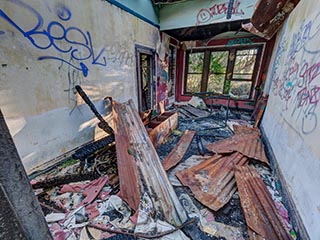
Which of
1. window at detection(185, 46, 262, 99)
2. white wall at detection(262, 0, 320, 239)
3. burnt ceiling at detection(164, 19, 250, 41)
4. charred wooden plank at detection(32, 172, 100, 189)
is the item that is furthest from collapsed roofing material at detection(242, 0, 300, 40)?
charred wooden plank at detection(32, 172, 100, 189)

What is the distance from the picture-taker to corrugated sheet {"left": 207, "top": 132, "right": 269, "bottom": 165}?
249cm

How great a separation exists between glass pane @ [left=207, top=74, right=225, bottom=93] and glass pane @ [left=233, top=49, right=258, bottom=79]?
0.46 m

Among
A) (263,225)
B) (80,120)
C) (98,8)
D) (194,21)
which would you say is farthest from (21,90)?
(194,21)

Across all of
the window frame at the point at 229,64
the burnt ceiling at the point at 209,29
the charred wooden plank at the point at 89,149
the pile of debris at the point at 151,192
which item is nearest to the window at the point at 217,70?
the window frame at the point at 229,64

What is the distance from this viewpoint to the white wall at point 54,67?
168 cm

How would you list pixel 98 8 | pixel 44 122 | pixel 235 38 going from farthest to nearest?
pixel 235 38, pixel 98 8, pixel 44 122

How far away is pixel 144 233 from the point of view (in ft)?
4.47

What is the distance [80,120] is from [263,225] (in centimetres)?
268

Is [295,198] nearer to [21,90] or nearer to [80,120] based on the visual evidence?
[80,120]

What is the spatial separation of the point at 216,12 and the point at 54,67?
3469mm

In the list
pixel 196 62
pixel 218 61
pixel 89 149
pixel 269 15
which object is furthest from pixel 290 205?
pixel 196 62

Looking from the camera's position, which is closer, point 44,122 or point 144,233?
point 144,233

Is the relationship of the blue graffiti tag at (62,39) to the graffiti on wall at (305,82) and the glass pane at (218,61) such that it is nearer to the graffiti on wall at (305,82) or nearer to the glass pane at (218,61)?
the graffiti on wall at (305,82)

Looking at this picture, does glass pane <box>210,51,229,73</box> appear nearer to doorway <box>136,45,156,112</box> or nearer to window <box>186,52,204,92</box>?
window <box>186,52,204,92</box>
